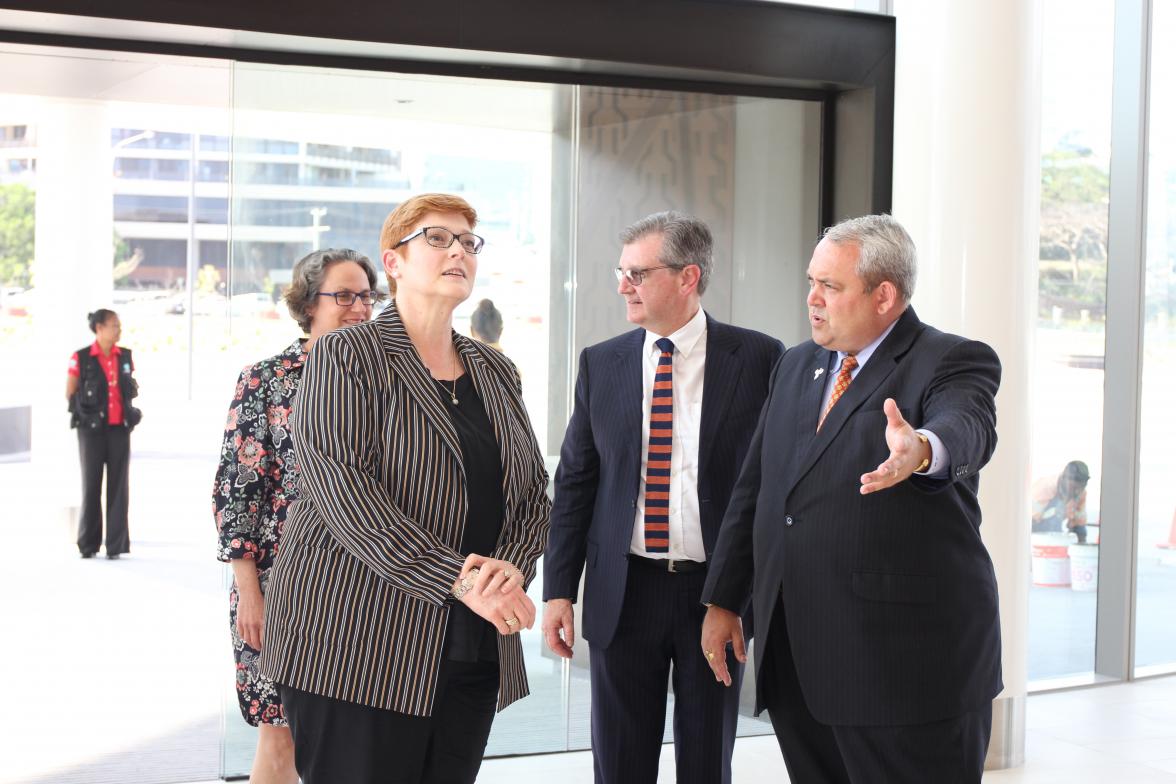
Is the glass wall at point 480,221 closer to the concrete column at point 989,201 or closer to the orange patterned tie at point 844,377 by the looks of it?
the concrete column at point 989,201

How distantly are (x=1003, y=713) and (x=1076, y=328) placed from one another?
246 cm

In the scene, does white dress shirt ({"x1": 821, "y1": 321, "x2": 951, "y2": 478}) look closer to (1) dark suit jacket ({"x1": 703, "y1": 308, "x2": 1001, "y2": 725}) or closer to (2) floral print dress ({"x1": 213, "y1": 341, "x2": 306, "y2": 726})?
(1) dark suit jacket ({"x1": 703, "y1": 308, "x2": 1001, "y2": 725})

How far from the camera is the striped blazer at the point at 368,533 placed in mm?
2338

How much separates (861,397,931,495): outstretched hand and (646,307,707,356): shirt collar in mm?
1061

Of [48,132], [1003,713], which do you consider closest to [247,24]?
[1003,713]

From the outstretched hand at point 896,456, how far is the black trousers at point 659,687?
0.97 metres

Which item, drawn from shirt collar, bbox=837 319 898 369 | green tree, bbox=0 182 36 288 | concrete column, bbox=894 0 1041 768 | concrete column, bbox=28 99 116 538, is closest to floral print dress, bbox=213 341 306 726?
shirt collar, bbox=837 319 898 369

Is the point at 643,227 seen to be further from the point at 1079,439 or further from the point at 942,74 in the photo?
the point at 1079,439

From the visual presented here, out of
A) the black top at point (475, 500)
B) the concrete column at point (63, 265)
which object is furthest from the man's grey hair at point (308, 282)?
the concrete column at point (63, 265)

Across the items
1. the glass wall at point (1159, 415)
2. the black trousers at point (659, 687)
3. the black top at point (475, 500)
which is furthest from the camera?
the glass wall at point (1159, 415)

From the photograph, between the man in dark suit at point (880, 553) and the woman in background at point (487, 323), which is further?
the woman in background at point (487, 323)

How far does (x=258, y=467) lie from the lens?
11.0 ft

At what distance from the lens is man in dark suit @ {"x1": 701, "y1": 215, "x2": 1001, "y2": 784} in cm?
260

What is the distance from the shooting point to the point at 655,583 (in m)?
3.24
